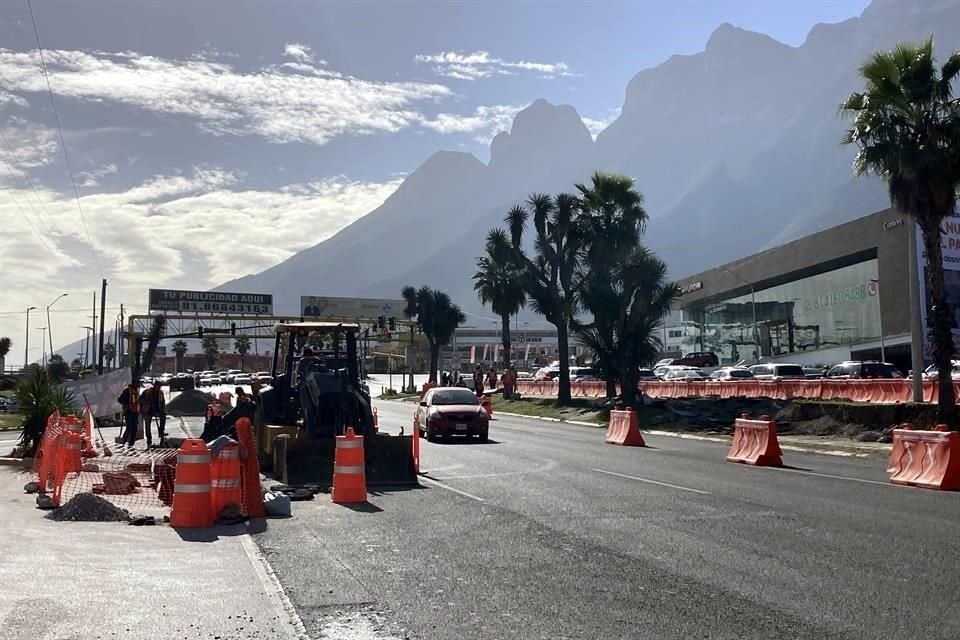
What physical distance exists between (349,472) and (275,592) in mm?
5499

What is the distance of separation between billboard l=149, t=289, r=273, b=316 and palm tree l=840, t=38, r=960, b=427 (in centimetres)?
7351

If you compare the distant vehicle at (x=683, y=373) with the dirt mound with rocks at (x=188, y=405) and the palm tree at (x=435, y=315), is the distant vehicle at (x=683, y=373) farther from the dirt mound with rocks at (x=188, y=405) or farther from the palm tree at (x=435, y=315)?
the dirt mound with rocks at (x=188, y=405)

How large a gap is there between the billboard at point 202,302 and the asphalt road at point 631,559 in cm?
7968

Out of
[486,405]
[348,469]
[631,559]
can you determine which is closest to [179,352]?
[486,405]

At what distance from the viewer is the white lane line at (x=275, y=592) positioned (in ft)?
21.4

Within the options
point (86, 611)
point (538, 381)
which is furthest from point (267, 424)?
point (538, 381)

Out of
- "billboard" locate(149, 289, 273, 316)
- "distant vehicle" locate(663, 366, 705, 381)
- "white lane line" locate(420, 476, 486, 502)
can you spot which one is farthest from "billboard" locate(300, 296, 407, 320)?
"white lane line" locate(420, 476, 486, 502)

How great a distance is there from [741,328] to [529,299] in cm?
3731

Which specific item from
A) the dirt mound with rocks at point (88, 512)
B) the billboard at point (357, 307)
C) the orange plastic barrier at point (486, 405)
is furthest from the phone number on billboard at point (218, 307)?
the dirt mound with rocks at point (88, 512)

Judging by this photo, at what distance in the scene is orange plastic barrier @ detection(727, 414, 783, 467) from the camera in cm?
1847

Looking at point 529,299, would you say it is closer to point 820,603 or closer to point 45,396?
point 45,396

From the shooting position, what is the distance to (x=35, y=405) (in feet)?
68.0

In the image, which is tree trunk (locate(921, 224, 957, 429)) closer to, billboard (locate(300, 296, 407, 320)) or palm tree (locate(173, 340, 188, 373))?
billboard (locate(300, 296, 407, 320))

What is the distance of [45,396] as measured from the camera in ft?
69.2
